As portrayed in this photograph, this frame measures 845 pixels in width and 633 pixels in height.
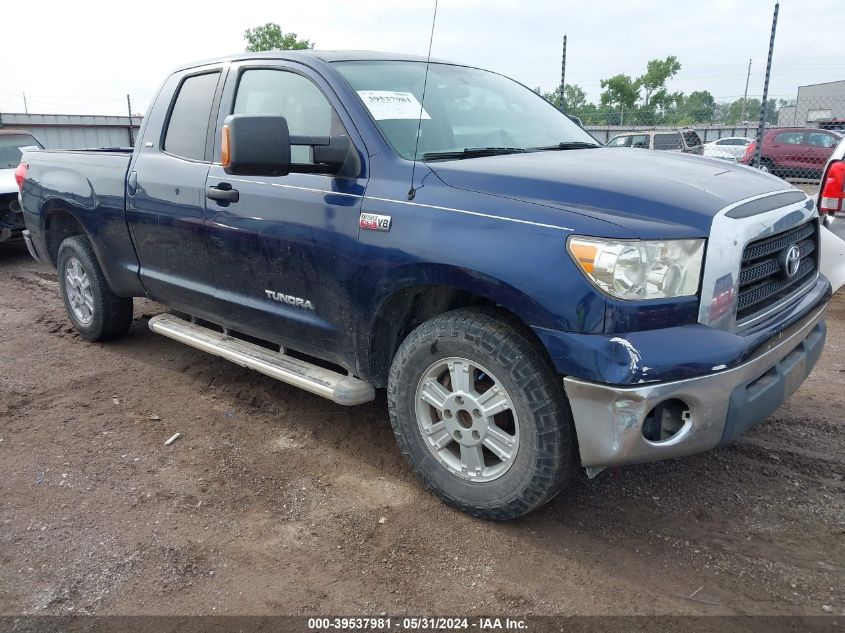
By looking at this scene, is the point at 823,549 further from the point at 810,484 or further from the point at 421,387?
the point at 421,387

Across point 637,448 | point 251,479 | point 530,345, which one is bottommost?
point 251,479

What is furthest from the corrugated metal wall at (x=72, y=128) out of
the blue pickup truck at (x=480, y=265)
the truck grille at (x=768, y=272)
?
the truck grille at (x=768, y=272)

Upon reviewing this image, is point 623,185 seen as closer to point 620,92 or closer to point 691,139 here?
point 691,139

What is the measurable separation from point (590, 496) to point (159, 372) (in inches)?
123

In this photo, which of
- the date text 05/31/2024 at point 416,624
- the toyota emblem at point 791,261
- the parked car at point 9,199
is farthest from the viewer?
the parked car at point 9,199

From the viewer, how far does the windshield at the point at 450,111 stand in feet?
10.6

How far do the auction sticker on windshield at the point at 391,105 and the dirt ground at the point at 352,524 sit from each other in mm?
1683

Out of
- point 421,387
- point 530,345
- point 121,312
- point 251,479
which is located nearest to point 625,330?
point 530,345

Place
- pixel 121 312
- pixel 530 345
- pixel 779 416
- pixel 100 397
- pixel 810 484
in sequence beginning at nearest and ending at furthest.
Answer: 1. pixel 530 345
2. pixel 810 484
3. pixel 779 416
4. pixel 100 397
5. pixel 121 312

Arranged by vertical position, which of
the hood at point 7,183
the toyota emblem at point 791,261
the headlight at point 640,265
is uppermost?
the headlight at point 640,265

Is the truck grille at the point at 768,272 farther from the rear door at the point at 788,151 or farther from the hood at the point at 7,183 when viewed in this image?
the rear door at the point at 788,151

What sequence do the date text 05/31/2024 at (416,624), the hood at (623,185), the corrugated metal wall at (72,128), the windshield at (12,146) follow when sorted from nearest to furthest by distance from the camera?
1. the date text 05/31/2024 at (416,624)
2. the hood at (623,185)
3. the windshield at (12,146)
4. the corrugated metal wall at (72,128)

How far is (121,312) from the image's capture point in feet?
17.2

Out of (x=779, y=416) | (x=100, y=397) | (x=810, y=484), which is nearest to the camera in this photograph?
(x=810, y=484)
